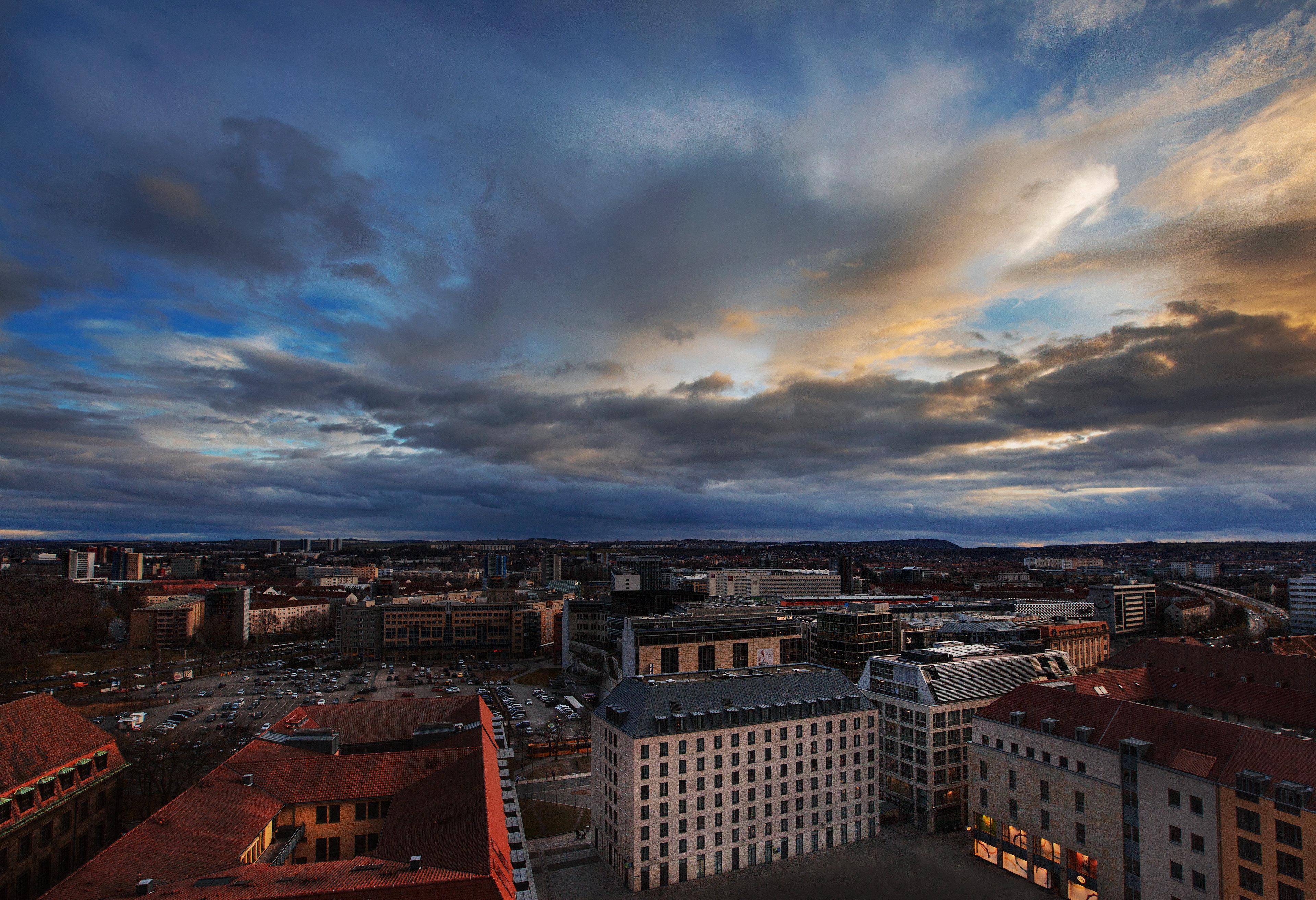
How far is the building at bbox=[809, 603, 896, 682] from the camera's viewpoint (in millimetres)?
132125

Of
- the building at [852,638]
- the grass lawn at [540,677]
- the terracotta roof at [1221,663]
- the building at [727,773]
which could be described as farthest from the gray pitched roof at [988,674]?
the grass lawn at [540,677]

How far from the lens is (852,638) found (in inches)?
5217

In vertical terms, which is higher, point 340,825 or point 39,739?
point 39,739

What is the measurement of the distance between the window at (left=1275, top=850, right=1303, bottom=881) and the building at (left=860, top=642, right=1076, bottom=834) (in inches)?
1015

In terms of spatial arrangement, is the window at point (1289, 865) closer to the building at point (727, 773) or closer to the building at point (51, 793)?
the building at point (727, 773)

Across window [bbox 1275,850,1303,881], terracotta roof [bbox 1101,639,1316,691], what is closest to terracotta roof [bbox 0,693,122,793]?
window [bbox 1275,850,1303,881]

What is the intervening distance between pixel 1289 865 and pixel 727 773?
130ft

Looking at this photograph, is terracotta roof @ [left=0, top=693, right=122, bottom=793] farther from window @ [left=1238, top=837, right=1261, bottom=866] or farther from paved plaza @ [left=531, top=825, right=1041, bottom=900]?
window @ [left=1238, top=837, right=1261, bottom=866]

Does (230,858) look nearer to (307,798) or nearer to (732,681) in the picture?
(307,798)

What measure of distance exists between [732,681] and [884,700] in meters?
23.3

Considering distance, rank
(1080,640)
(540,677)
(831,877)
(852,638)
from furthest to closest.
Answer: (540,677), (1080,640), (852,638), (831,877)

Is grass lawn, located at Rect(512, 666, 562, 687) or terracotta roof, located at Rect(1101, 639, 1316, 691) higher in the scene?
terracotta roof, located at Rect(1101, 639, 1316, 691)

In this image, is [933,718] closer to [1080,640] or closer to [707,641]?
[707,641]

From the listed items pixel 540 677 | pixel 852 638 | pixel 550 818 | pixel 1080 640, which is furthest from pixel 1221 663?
pixel 540 677
